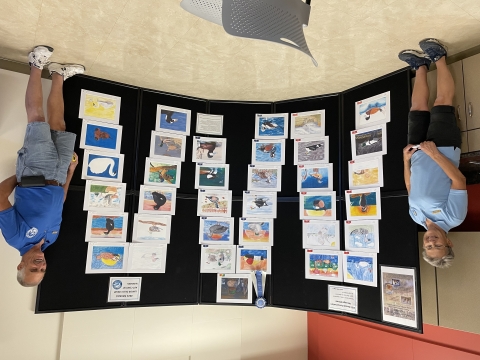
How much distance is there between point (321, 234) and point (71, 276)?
2.06m

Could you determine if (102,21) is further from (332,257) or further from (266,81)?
(332,257)

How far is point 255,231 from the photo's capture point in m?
3.29

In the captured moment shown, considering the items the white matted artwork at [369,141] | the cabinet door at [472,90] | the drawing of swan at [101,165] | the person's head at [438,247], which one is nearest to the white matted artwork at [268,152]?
the white matted artwork at [369,141]

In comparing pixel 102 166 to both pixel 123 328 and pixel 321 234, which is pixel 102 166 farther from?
pixel 321 234

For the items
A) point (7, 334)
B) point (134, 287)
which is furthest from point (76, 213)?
point (7, 334)

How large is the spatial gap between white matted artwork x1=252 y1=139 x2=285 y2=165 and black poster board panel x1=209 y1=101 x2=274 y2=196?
6 cm

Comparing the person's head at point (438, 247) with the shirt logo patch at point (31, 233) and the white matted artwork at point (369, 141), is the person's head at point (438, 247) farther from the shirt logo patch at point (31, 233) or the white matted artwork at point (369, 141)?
the shirt logo patch at point (31, 233)

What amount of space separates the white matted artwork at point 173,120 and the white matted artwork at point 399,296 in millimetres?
→ 2062

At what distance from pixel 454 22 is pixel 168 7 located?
1.73 m

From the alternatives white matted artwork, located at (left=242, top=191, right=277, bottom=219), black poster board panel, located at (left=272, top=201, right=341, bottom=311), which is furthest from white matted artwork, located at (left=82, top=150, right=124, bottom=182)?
black poster board panel, located at (left=272, top=201, right=341, bottom=311)

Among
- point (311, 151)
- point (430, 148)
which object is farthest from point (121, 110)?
point (430, 148)

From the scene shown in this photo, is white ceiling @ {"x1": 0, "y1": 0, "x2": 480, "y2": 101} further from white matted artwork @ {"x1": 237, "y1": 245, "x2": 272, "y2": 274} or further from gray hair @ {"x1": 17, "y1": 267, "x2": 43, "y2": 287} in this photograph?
gray hair @ {"x1": 17, "y1": 267, "x2": 43, "y2": 287}

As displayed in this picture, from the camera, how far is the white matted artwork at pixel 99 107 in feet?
9.78

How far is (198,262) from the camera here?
10.5ft
